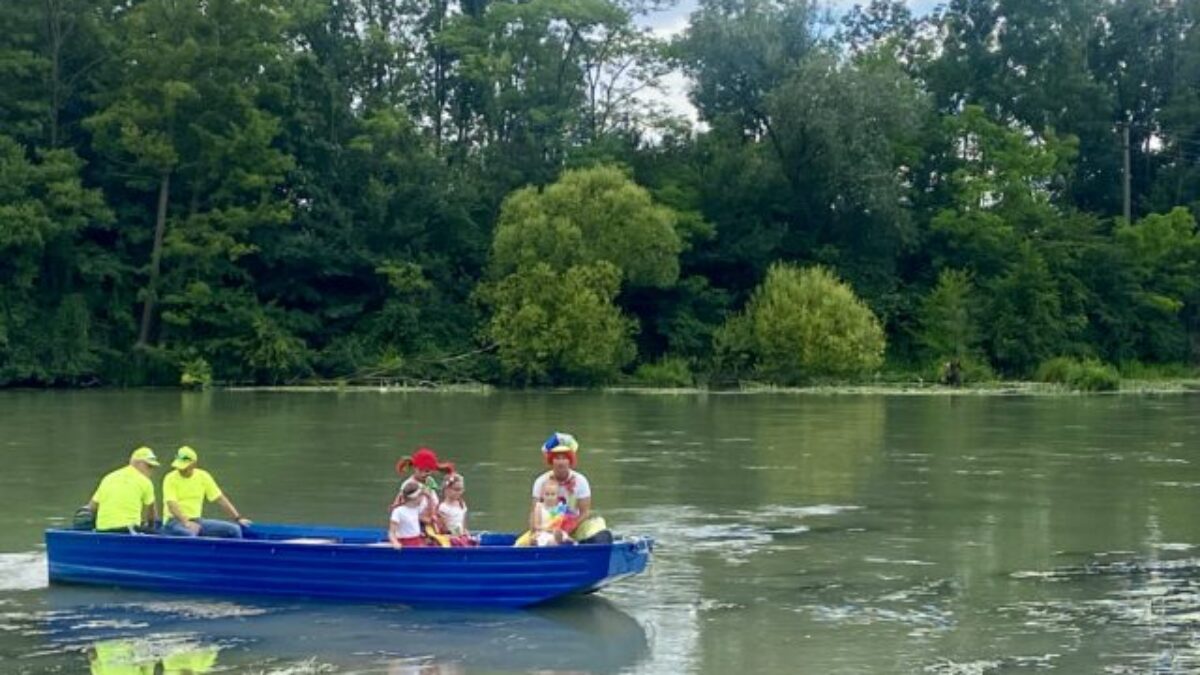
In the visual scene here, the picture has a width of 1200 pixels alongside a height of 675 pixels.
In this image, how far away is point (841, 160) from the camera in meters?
63.3

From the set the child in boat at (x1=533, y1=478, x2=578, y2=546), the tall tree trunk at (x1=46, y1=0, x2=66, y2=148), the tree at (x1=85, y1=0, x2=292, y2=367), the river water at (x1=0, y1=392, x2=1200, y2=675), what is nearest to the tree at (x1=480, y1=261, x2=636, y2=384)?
the tree at (x1=85, y1=0, x2=292, y2=367)

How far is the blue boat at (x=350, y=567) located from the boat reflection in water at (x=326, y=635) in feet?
0.58

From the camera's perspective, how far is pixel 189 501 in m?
16.6

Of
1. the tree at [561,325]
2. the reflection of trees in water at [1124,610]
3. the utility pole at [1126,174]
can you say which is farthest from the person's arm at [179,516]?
the utility pole at [1126,174]

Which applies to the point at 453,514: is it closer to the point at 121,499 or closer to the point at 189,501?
the point at 189,501

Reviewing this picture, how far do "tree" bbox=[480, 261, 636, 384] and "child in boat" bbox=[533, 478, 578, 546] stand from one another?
134 feet

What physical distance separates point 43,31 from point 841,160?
104 feet

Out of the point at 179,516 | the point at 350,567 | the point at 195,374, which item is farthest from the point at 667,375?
the point at 350,567

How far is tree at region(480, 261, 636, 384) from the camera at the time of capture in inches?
2248

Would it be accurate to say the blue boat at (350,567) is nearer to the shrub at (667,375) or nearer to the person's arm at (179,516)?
the person's arm at (179,516)

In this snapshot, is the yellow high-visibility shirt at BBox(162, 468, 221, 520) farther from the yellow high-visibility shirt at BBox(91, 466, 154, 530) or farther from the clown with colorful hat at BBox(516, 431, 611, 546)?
the clown with colorful hat at BBox(516, 431, 611, 546)

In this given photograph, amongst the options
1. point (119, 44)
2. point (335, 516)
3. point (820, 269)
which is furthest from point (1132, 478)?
point (119, 44)

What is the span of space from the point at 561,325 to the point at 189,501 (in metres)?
40.2

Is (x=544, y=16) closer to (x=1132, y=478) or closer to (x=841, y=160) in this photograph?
(x=841, y=160)
